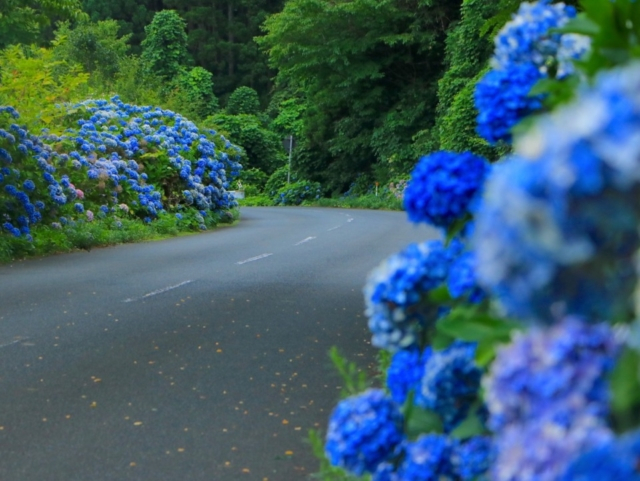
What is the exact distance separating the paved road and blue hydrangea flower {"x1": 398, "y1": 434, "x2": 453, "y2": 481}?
263 cm

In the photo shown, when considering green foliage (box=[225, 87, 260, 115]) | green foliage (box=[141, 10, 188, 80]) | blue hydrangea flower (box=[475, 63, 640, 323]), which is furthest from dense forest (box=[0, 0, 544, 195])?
blue hydrangea flower (box=[475, 63, 640, 323])

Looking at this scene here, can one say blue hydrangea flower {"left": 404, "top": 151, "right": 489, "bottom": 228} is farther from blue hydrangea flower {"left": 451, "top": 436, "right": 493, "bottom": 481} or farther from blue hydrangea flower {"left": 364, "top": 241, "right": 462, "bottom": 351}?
blue hydrangea flower {"left": 451, "top": 436, "right": 493, "bottom": 481}

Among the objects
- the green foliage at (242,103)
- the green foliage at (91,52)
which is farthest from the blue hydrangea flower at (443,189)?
the green foliage at (242,103)

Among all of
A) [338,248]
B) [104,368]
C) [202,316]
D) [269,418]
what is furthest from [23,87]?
[269,418]

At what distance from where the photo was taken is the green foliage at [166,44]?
214 ft

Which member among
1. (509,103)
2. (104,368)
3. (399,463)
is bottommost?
(104,368)

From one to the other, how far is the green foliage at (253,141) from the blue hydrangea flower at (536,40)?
56.3 meters

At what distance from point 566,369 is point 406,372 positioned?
1.25m

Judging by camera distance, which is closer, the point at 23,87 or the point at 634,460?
the point at 634,460

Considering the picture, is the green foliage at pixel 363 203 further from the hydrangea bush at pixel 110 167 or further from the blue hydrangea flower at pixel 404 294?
the blue hydrangea flower at pixel 404 294

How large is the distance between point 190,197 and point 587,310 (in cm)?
2385

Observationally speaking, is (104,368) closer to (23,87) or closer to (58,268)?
(58,268)

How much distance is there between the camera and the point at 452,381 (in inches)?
91.5

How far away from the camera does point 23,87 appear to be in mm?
19594
